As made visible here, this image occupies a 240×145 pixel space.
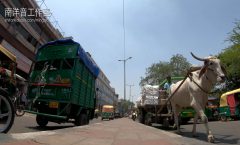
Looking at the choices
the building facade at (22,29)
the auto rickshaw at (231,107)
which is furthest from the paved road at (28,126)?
the building facade at (22,29)

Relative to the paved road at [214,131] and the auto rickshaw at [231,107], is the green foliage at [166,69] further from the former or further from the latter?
the paved road at [214,131]

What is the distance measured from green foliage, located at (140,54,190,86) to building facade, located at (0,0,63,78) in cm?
2840

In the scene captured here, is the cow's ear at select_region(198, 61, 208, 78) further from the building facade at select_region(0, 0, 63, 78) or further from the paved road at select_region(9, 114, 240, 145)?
the building facade at select_region(0, 0, 63, 78)

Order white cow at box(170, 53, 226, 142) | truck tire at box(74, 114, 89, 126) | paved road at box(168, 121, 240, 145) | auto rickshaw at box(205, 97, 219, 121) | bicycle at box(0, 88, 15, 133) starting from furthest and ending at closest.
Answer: auto rickshaw at box(205, 97, 219, 121) → truck tire at box(74, 114, 89, 126) → white cow at box(170, 53, 226, 142) → paved road at box(168, 121, 240, 145) → bicycle at box(0, 88, 15, 133)

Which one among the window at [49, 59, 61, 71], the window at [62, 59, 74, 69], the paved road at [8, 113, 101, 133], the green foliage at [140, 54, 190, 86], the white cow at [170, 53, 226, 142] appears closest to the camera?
the white cow at [170, 53, 226, 142]

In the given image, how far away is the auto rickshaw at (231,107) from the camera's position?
27281 millimetres

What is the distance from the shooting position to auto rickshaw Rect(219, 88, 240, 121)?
2728 cm

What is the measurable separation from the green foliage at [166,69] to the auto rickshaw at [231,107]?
3587cm

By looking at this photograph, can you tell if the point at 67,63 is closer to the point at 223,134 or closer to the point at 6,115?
the point at 223,134

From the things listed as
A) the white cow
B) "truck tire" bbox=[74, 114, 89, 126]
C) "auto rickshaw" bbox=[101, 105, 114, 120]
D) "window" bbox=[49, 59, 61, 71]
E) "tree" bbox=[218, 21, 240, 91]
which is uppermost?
"tree" bbox=[218, 21, 240, 91]

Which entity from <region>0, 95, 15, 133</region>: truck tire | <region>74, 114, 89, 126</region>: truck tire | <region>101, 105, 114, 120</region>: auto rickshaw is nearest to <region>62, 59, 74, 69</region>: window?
<region>74, 114, 89, 126</region>: truck tire

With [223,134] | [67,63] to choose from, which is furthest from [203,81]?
[67,63]

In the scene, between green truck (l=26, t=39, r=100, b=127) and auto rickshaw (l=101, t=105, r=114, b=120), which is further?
auto rickshaw (l=101, t=105, r=114, b=120)

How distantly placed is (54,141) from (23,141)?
555 millimetres
